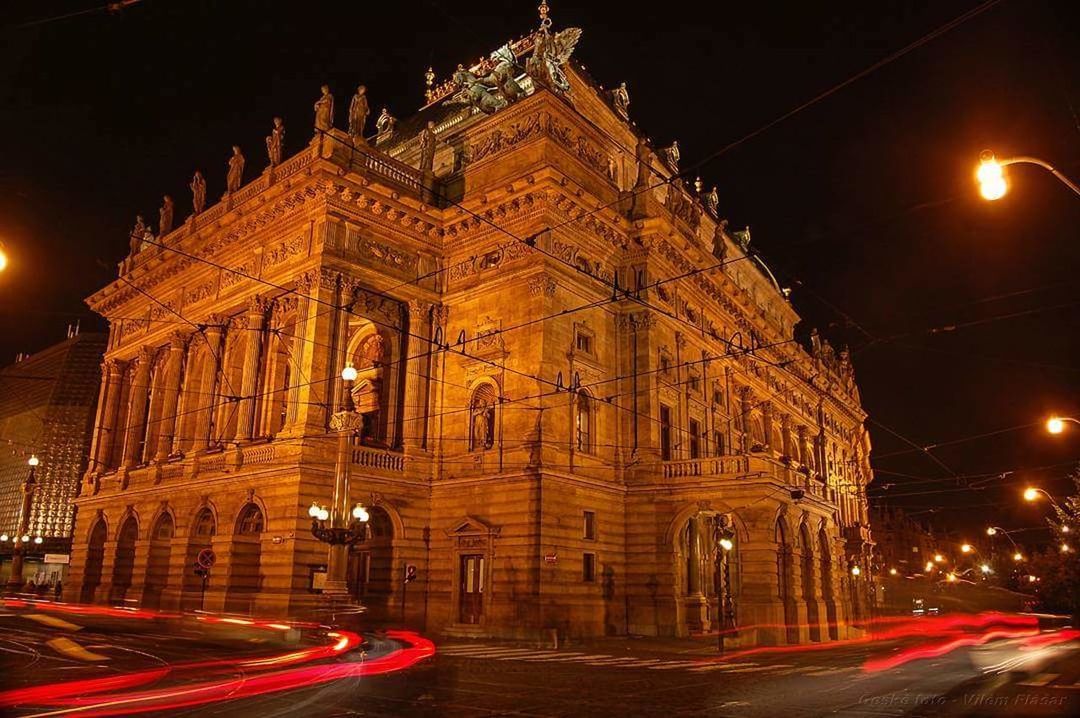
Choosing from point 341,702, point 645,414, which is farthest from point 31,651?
point 645,414

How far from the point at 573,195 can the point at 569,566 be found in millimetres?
14417

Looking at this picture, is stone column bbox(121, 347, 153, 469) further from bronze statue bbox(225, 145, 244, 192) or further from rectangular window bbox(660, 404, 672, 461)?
rectangular window bbox(660, 404, 672, 461)

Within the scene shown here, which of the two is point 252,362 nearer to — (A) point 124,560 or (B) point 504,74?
(A) point 124,560

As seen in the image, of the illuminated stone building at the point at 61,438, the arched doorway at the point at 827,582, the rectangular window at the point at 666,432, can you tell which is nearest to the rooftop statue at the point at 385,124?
the rectangular window at the point at 666,432

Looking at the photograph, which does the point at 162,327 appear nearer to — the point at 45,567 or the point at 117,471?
the point at 117,471

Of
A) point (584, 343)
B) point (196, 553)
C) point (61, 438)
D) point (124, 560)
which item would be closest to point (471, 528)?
point (584, 343)

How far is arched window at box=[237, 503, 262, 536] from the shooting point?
30172 mm

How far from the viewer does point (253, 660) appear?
1642 cm

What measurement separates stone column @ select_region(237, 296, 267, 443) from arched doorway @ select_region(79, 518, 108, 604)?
43.7 ft

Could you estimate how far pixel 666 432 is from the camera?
35312 mm

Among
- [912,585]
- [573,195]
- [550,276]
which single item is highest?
[573,195]

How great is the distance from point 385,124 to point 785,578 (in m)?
34.4

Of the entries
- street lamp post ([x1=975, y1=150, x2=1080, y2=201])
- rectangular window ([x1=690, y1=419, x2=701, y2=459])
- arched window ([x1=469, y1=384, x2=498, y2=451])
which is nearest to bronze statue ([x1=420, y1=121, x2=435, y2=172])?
arched window ([x1=469, y1=384, x2=498, y2=451])

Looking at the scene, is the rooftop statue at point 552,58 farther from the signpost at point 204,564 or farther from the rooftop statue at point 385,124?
the signpost at point 204,564
